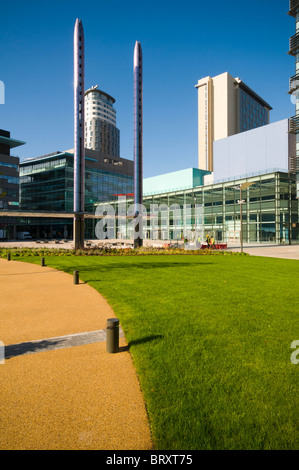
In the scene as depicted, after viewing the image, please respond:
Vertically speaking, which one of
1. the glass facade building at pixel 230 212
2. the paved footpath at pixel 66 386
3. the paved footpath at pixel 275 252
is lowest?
the paved footpath at pixel 66 386

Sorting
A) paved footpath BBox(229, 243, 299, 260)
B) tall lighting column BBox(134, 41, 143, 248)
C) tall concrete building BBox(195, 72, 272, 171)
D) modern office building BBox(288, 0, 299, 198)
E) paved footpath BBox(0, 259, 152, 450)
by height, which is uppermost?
tall concrete building BBox(195, 72, 272, 171)

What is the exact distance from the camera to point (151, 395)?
12.7 ft

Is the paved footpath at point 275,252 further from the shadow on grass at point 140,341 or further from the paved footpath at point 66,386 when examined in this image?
the paved footpath at point 66,386

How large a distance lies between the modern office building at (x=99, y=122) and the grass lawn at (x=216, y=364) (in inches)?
6387

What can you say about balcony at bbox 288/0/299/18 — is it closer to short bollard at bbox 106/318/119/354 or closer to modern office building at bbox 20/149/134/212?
short bollard at bbox 106/318/119/354

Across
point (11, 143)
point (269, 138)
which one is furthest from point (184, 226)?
point (11, 143)

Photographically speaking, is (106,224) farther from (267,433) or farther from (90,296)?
(267,433)

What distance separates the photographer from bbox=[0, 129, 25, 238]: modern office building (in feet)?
211

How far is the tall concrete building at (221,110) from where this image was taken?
99.5 meters

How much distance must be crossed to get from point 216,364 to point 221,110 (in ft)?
361

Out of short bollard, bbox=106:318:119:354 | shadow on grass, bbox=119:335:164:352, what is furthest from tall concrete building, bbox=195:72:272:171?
short bollard, bbox=106:318:119:354

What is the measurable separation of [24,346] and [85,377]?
205 centimetres

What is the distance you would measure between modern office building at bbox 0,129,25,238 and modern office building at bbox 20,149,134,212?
1245 centimetres

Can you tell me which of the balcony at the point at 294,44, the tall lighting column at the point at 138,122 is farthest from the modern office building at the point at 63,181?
the balcony at the point at 294,44
